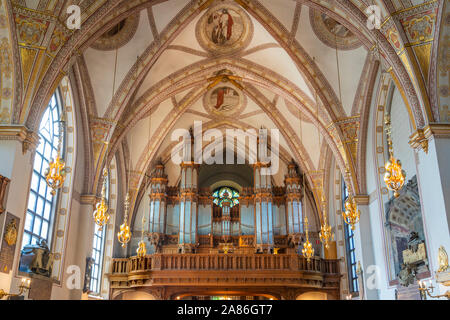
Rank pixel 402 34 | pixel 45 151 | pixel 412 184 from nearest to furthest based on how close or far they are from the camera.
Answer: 1. pixel 402 34
2. pixel 412 184
3. pixel 45 151

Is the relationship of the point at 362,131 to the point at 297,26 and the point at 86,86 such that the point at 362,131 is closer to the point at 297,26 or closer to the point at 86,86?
the point at 297,26

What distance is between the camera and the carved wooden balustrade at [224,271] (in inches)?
630

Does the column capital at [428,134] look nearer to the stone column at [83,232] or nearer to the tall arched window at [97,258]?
the stone column at [83,232]

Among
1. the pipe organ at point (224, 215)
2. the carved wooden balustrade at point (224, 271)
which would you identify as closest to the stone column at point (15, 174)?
the carved wooden balustrade at point (224, 271)

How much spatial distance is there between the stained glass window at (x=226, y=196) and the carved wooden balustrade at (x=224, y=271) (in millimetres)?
5119

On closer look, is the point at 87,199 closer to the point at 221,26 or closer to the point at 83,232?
the point at 83,232

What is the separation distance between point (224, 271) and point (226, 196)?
604 cm

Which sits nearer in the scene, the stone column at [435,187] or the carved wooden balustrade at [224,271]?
the stone column at [435,187]

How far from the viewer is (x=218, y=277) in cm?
1603

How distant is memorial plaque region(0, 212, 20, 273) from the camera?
9352 millimetres

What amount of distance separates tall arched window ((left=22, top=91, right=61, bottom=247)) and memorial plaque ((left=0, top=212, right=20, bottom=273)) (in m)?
1.79

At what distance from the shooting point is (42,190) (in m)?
12.5

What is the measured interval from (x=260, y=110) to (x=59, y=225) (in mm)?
10832
